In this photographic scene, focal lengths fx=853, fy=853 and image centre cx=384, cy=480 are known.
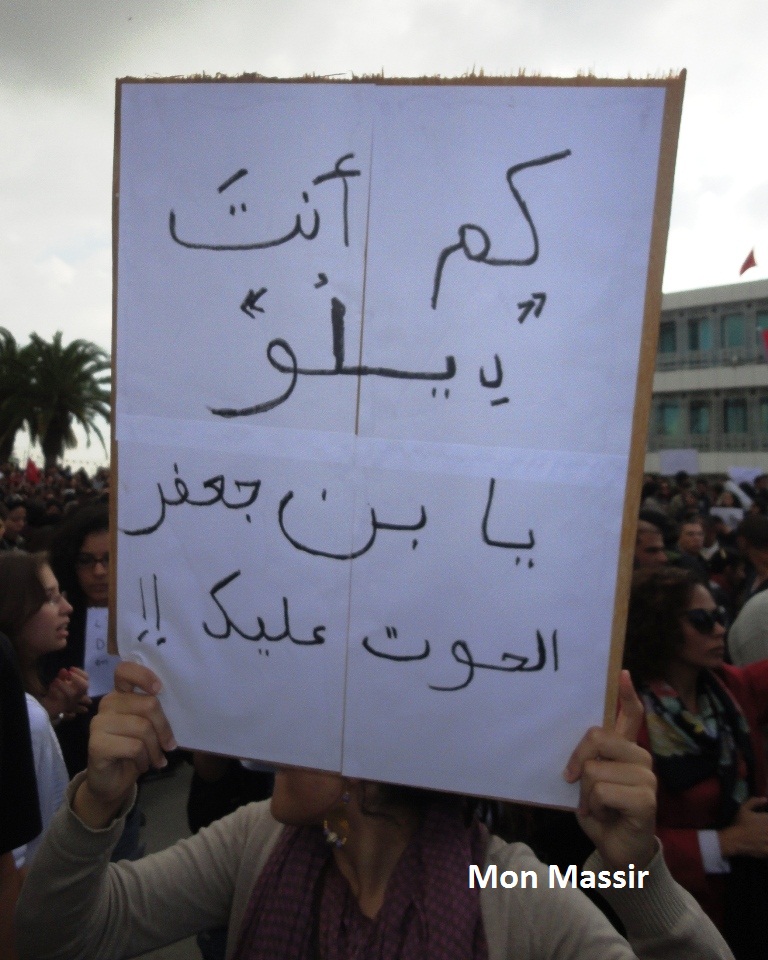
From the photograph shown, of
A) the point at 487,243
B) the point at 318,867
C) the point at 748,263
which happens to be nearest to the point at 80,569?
the point at 318,867

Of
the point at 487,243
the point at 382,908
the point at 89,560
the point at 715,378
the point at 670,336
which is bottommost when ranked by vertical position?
the point at 382,908

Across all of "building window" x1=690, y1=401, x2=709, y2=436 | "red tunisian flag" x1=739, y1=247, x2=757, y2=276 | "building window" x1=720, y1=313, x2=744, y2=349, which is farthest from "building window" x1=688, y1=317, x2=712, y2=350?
"red tunisian flag" x1=739, y1=247, x2=757, y2=276

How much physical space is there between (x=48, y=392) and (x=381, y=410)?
34.5 meters

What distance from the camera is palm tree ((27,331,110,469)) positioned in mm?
33031

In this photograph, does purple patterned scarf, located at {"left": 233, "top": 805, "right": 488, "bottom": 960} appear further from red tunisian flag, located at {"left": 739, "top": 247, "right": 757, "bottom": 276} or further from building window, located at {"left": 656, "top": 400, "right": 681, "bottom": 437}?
building window, located at {"left": 656, "top": 400, "right": 681, "bottom": 437}

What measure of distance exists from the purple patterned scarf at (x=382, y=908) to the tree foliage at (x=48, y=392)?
32.9 meters

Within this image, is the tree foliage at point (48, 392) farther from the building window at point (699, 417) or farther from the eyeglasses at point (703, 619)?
the eyeglasses at point (703, 619)

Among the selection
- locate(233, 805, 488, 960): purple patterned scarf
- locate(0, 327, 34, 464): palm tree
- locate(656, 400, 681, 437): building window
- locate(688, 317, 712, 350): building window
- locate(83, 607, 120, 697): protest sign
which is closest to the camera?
locate(233, 805, 488, 960): purple patterned scarf

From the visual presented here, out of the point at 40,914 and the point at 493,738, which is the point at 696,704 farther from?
the point at 40,914

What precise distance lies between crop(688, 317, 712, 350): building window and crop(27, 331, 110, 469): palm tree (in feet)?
78.1

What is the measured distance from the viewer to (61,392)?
33281 millimetres

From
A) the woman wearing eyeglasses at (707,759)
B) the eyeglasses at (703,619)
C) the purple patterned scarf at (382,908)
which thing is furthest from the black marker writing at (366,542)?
the eyeglasses at (703,619)

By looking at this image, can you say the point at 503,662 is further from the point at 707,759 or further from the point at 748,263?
the point at 748,263

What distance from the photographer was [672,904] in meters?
1.36
